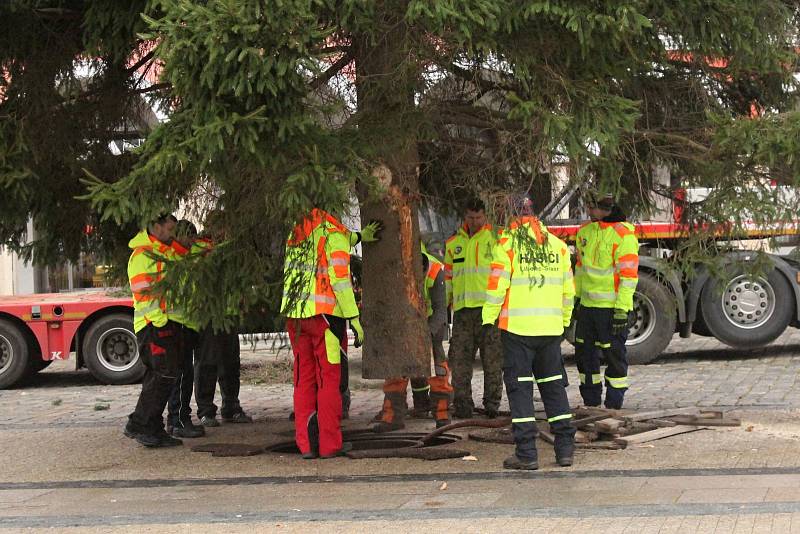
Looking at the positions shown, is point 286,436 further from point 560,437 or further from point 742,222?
point 742,222

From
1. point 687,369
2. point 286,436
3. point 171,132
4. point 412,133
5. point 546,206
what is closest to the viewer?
point 171,132

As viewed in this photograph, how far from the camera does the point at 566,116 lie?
702 cm

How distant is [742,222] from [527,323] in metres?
1.60

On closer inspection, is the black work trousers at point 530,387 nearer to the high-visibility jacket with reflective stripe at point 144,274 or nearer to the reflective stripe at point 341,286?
the reflective stripe at point 341,286

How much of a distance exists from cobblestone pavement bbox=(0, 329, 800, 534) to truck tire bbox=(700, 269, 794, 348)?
3.56 m

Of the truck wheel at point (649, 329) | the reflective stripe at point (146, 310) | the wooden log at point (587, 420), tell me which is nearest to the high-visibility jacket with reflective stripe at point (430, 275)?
the wooden log at point (587, 420)

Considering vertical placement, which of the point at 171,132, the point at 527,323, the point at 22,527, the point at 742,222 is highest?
the point at 171,132

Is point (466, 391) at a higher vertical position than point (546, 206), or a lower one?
lower

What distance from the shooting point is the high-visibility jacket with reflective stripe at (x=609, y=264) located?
10.1 m

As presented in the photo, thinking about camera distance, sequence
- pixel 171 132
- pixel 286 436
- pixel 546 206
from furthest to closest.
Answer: pixel 286 436
pixel 546 206
pixel 171 132

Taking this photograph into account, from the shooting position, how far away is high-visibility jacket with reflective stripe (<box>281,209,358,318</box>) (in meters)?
7.80

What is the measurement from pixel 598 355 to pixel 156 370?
12.0 feet

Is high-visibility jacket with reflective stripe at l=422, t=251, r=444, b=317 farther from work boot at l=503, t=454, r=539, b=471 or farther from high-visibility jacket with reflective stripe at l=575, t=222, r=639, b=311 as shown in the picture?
work boot at l=503, t=454, r=539, b=471

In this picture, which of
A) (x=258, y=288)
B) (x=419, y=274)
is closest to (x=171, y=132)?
(x=258, y=288)
